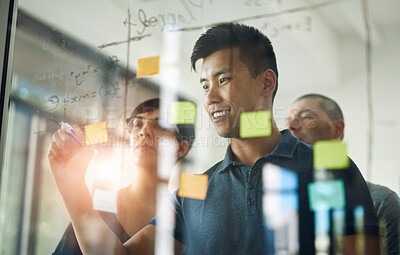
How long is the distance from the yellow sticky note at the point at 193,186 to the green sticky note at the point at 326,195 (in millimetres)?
290

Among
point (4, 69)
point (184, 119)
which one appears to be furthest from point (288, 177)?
point (4, 69)

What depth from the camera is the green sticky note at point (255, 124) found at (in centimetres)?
100

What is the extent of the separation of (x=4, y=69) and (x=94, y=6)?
389 millimetres

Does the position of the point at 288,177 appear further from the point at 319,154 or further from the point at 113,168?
the point at 113,168

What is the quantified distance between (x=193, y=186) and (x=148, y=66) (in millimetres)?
403

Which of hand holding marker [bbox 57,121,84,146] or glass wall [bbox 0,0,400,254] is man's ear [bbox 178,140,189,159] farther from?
Answer: hand holding marker [bbox 57,121,84,146]

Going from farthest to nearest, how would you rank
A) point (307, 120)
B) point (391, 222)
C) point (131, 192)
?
point (131, 192) → point (307, 120) → point (391, 222)

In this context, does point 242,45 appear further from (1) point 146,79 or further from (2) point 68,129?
(2) point 68,129

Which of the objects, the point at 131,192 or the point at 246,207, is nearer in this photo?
the point at 246,207

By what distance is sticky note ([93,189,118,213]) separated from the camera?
3.92 feet

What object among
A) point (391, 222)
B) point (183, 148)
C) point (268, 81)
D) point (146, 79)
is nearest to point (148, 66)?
point (146, 79)

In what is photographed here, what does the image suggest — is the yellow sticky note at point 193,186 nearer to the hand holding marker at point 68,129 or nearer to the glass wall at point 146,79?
the glass wall at point 146,79

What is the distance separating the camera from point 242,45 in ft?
3.43

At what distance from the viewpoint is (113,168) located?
1.22 m
